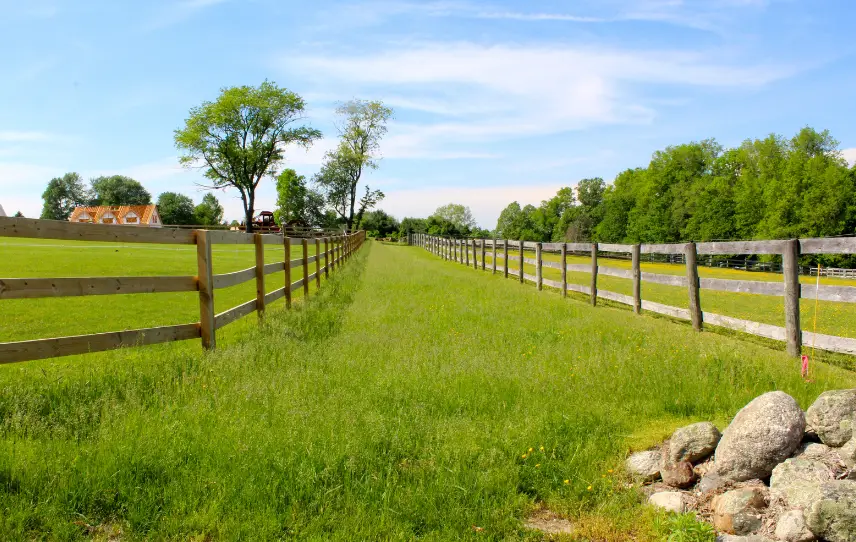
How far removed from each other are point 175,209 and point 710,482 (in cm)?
13221

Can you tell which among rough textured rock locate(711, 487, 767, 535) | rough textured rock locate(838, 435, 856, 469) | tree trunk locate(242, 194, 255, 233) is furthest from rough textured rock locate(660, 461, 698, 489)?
tree trunk locate(242, 194, 255, 233)

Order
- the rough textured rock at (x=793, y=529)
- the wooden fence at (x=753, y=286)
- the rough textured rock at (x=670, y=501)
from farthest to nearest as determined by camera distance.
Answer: the wooden fence at (x=753, y=286) → the rough textured rock at (x=670, y=501) → the rough textured rock at (x=793, y=529)

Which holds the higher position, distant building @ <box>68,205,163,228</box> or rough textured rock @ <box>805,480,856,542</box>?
distant building @ <box>68,205,163,228</box>

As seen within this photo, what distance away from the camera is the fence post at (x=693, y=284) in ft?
29.4

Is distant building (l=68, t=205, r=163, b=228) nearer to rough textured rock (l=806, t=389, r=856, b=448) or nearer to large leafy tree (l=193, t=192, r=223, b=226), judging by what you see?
large leafy tree (l=193, t=192, r=223, b=226)

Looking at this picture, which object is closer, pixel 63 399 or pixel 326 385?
pixel 63 399

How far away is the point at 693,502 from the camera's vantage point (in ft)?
11.1

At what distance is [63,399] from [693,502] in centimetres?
477

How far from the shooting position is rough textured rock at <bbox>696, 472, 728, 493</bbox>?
341 centimetres

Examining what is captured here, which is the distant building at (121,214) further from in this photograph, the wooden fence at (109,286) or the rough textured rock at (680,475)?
the rough textured rock at (680,475)

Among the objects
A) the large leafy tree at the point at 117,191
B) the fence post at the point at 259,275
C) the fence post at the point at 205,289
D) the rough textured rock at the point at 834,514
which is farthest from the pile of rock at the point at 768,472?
the large leafy tree at the point at 117,191

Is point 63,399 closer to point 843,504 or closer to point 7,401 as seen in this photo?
point 7,401

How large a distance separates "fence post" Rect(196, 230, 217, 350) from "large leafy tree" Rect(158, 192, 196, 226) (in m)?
121

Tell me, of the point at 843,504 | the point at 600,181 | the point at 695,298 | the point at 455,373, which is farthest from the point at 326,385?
the point at 600,181
